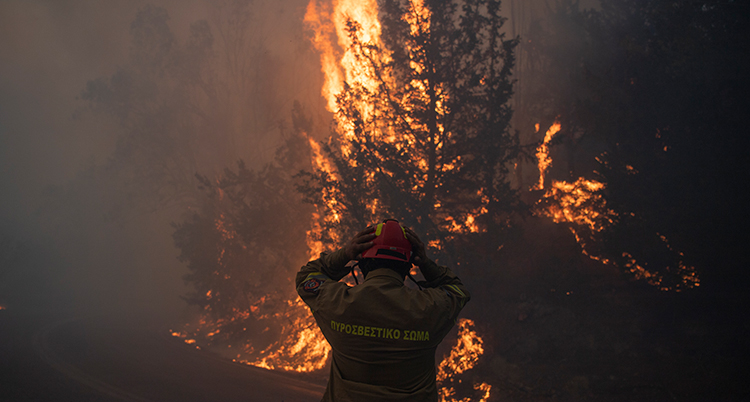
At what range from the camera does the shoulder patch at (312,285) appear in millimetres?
2576

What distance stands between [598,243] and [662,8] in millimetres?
6593

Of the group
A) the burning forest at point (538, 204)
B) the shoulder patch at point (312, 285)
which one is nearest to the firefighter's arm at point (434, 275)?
the shoulder patch at point (312, 285)

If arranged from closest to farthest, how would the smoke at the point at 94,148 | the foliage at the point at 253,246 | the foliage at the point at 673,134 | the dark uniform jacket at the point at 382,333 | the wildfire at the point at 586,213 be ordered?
the dark uniform jacket at the point at 382,333 → the foliage at the point at 673,134 → the wildfire at the point at 586,213 → the foliage at the point at 253,246 → the smoke at the point at 94,148

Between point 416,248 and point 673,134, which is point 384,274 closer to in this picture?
point 416,248

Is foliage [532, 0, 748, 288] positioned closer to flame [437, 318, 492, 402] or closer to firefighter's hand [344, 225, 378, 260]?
flame [437, 318, 492, 402]

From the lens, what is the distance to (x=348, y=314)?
2.32m

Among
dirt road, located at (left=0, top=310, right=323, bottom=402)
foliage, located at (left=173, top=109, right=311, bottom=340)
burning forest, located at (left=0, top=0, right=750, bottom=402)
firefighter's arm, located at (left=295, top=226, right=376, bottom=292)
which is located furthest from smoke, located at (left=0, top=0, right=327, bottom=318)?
firefighter's arm, located at (left=295, top=226, right=376, bottom=292)

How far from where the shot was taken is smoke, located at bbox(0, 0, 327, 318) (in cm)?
3406

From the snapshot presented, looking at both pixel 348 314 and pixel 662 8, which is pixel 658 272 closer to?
pixel 662 8

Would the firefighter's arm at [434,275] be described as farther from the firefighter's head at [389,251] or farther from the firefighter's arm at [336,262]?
the firefighter's arm at [336,262]

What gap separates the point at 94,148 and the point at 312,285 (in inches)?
3742

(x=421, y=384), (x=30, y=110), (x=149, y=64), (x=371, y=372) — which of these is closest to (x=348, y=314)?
(x=371, y=372)

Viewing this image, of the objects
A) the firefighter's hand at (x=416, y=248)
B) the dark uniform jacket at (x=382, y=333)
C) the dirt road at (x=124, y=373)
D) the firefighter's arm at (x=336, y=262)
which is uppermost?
the firefighter's hand at (x=416, y=248)

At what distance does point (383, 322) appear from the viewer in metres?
2.29
